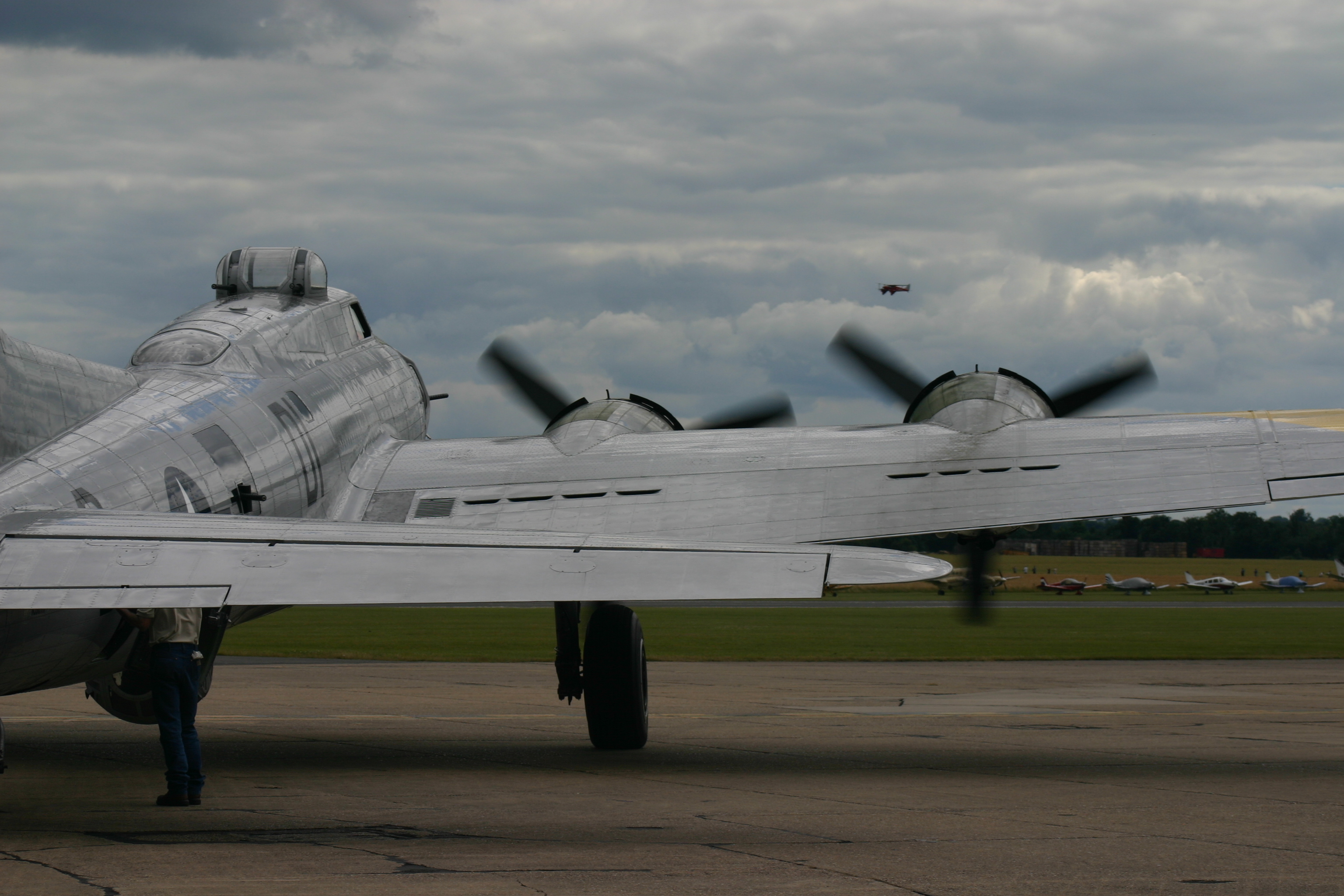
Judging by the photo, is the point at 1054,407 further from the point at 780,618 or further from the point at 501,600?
the point at 780,618

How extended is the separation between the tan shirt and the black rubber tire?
182 inches

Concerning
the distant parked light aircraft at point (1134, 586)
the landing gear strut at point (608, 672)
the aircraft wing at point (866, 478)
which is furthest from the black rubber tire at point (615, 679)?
the distant parked light aircraft at point (1134, 586)

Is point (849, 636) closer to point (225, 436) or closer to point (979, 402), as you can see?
point (979, 402)

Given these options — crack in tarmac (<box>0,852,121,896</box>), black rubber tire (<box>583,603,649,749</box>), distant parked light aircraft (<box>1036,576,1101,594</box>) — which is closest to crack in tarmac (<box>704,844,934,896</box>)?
crack in tarmac (<box>0,852,121,896</box>)

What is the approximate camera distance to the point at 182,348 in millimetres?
13633

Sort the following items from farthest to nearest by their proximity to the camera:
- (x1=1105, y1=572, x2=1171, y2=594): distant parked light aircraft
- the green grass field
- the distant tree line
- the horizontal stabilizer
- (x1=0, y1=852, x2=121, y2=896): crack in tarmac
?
the distant tree line, (x1=1105, y1=572, x2=1171, y2=594): distant parked light aircraft, the green grass field, the horizontal stabilizer, (x1=0, y1=852, x2=121, y2=896): crack in tarmac

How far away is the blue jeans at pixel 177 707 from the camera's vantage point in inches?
407

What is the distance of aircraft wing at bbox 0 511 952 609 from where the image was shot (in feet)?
25.0

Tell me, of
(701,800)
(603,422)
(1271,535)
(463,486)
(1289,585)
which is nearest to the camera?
(701,800)

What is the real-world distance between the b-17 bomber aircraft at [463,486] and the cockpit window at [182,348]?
0.03m

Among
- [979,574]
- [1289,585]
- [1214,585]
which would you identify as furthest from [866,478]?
[1289,585]

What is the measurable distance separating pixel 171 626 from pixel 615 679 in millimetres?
5137

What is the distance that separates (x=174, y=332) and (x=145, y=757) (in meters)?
4.27

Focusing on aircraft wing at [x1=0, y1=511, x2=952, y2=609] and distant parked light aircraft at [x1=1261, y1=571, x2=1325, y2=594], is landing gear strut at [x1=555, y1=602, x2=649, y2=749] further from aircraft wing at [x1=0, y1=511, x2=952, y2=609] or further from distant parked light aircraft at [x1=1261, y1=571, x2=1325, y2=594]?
distant parked light aircraft at [x1=1261, y1=571, x2=1325, y2=594]
